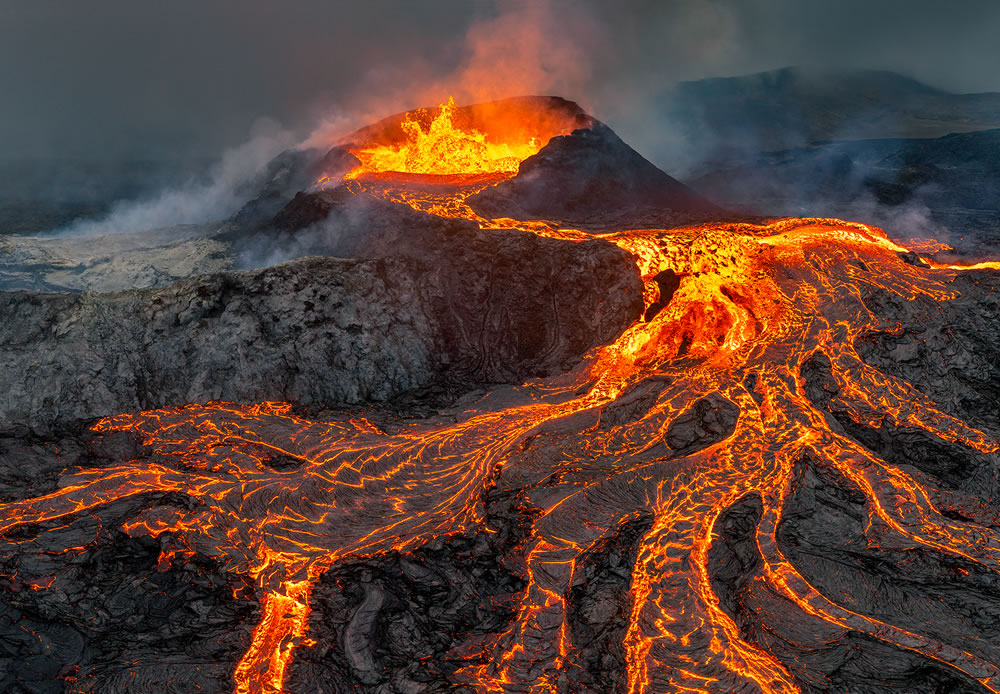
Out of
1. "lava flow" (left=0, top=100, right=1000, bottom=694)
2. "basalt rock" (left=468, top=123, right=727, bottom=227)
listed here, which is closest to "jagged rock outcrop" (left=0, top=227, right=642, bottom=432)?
"lava flow" (left=0, top=100, right=1000, bottom=694)

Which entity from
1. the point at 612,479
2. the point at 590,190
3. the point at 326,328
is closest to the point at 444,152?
the point at 590,190

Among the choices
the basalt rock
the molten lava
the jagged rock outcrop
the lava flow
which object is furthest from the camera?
the molten lava

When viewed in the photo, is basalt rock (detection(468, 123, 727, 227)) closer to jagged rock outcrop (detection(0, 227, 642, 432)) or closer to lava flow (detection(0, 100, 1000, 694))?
jagged rock outcrop (detection(0, 227, 642, 432))

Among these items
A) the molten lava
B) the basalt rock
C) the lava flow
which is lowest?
the lava flow

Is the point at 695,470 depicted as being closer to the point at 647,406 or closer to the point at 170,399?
the point at 647,406

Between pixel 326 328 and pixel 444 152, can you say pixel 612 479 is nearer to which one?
pixel 326 328
